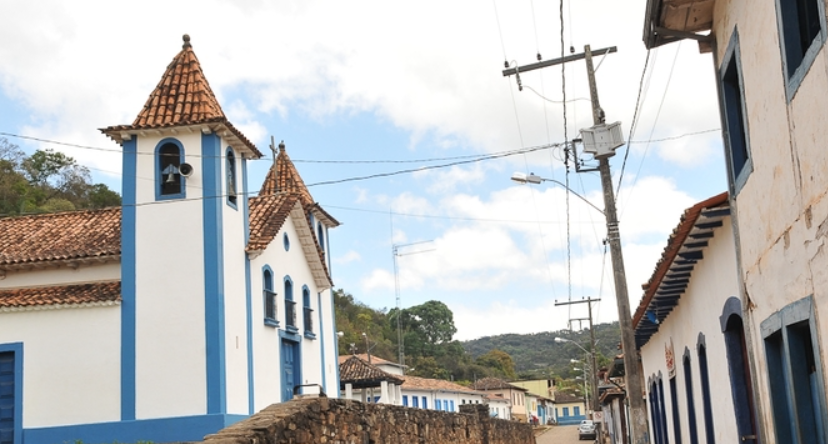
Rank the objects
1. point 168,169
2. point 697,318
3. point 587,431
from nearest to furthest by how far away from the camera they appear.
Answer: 1. point 697,318
2. point 168,169
3. point 587,431

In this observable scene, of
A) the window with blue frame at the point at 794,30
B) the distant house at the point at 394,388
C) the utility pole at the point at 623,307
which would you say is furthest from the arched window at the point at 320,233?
the window with blue frame at the point at 794,30

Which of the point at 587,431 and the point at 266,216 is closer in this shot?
the point at 266,216

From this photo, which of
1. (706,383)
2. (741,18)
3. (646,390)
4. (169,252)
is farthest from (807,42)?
(646,390)

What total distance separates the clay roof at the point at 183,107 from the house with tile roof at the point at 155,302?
0.03 m

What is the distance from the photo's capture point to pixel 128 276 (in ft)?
63.7

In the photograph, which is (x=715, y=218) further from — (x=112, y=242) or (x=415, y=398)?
(x=415, y=398)

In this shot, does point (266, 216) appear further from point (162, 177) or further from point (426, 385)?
point (426, 385)

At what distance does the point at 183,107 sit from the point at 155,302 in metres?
4.41

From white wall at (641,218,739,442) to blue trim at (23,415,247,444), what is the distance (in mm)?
9175

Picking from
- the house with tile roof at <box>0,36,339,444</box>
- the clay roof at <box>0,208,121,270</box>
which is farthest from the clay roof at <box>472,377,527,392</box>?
the clay roof at <box>0,208,121,270</box>

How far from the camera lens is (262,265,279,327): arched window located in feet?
71.9

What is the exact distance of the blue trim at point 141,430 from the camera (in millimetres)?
18375

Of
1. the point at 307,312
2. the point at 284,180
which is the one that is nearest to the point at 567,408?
the point at 284,180

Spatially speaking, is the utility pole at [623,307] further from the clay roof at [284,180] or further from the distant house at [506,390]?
the distant house at [506,390]
